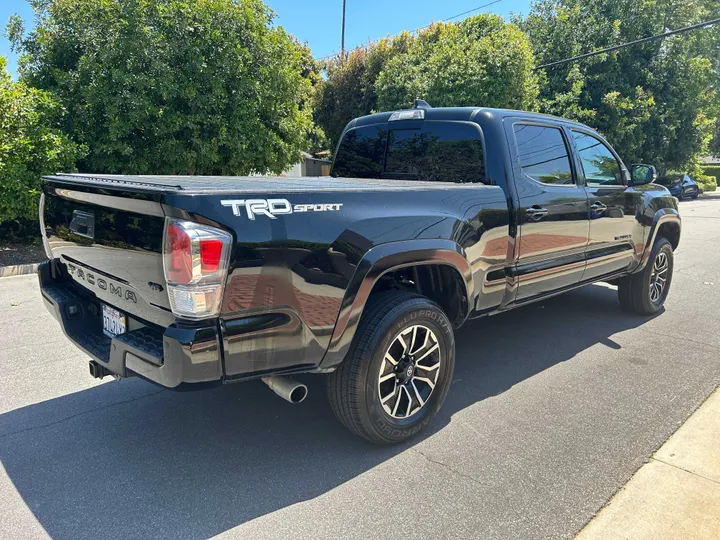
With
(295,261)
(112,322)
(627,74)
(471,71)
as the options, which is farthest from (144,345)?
(627,74)

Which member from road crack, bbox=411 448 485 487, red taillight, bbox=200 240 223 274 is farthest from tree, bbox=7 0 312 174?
road crack, bbox=411 448 485 487

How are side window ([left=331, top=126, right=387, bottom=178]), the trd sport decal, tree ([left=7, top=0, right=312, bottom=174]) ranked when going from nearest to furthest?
the trd sport decal
side window ([left=331, top=126, right=387, bottom=178])
tree ([left=7, top=0, right=312, bottom=174])

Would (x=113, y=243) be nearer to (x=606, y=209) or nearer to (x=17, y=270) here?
(x=606, y=209)

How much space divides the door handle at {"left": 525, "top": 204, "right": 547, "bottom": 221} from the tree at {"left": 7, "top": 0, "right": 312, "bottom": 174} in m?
8.37

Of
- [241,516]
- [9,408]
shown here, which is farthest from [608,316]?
[9,408]

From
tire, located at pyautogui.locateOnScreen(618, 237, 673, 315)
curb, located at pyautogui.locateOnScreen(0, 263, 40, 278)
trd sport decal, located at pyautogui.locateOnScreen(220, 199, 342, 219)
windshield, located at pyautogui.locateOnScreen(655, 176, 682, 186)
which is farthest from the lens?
curb, located at pyautogui.locateOnScreen(0, 263, 40, 278)

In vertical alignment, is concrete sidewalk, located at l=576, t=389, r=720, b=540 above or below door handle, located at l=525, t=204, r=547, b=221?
below

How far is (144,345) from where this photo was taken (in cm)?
249

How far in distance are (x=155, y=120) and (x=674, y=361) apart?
9.65 meters

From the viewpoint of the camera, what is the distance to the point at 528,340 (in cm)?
505

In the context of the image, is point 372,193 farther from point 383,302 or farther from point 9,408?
point 9,408

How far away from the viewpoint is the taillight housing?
220 cm

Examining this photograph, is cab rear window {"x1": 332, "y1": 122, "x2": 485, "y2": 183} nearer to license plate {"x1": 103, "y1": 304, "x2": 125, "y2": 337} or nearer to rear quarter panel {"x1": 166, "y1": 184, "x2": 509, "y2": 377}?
rear quarter panel {"x1": 166, "y1": 184, "x2": 509, "y2": 377}

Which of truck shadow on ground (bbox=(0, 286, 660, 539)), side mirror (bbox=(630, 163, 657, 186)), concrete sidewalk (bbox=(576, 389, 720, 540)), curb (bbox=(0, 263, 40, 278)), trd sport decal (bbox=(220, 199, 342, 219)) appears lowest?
curb (bbox=(0, 263, 40, 278))
